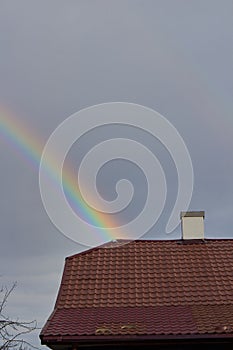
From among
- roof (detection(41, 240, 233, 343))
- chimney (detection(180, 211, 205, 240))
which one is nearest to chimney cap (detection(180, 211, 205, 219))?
chimney (detection(180, 211, 205, 240))

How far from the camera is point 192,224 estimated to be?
44.9ft

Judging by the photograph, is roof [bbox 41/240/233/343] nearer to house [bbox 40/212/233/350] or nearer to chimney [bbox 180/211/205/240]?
house [bbox 40/212/233/350]

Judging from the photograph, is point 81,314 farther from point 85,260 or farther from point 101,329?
point 85,260

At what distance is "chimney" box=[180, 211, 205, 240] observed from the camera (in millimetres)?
13539

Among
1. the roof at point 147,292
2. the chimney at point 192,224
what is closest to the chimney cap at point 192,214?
the chimney at point 192,224

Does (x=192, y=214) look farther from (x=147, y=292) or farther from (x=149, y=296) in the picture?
(x=149, y=296)

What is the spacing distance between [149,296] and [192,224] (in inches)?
124

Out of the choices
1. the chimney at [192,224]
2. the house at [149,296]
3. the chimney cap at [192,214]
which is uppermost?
the chimney cap at [192,214]

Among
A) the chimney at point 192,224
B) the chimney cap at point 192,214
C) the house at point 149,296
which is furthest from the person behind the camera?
the chimney cap at point 192,214

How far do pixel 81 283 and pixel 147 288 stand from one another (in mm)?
1370

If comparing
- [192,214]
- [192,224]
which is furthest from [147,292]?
[192,214]

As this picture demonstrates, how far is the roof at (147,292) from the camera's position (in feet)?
29.9

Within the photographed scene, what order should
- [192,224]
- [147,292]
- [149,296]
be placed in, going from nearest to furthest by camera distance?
[149,296] < [147,292] < [192,224]

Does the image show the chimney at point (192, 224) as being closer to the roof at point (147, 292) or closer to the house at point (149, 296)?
the house at point (149, 296)
